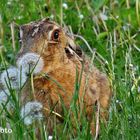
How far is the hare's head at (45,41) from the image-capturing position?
205 inches

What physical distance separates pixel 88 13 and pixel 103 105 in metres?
2.87

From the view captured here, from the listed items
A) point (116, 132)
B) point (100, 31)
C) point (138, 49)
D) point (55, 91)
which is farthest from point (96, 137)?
point (100, 31)

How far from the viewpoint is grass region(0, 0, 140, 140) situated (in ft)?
17.6

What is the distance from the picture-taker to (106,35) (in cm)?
805

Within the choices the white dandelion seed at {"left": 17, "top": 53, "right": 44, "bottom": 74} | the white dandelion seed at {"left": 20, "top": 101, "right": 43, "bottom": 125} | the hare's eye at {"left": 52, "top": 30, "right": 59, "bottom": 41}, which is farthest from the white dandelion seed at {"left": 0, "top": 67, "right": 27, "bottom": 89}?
the hare's eye at {"left": 52, "top": 30, "right": 59, "bottom": 41}

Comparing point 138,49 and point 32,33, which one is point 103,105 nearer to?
point 32,33

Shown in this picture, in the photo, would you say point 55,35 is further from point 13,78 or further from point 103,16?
point 103,16

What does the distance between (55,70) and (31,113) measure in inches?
25.8

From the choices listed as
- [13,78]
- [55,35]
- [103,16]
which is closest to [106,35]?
[103,16]

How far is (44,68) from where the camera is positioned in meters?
5.21

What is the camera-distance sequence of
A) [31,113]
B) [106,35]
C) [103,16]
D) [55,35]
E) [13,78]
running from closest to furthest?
[31,113]
[13,78]
[55,35]
[106,35]
[103,16]

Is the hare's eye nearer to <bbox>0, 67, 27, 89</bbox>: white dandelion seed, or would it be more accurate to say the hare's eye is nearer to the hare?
the hare

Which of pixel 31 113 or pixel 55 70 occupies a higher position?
pixel 55 70

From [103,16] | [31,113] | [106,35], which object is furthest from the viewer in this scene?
[103,16]
